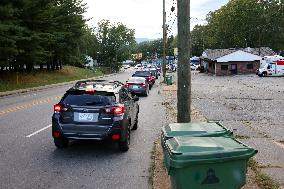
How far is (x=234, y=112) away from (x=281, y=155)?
940 centimetres

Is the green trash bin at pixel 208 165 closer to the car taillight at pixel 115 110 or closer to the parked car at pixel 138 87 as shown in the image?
the car taillight at pixel 115 110

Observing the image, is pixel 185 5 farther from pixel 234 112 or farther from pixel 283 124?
pixel 234 112

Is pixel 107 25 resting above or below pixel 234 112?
above

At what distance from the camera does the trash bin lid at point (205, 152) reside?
517 centimetres

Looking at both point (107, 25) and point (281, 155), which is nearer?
point (281, 155)

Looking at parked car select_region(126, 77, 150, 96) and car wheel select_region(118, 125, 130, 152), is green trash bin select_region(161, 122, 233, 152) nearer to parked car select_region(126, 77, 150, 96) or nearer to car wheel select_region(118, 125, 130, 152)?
car wheel select_region(118, 125, 130, 152)

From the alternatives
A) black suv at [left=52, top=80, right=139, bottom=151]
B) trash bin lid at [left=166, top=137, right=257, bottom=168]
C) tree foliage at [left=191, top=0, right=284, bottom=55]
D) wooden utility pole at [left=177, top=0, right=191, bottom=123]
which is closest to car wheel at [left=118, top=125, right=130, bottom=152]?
black suv at [left=52, top=80, right=139, bottom=151]

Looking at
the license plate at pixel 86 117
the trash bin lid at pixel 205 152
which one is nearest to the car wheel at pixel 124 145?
the license plate at pixel 86 117

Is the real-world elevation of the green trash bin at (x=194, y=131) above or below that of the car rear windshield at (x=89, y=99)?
below

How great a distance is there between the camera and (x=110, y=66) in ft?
379

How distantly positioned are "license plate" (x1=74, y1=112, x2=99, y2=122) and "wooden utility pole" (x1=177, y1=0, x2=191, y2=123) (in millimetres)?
2017

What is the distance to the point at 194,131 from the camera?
254 inches

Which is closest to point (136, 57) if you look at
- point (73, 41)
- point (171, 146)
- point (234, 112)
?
point (73, 41)

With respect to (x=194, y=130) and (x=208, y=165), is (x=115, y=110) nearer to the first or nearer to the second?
(x=194, y=130)
